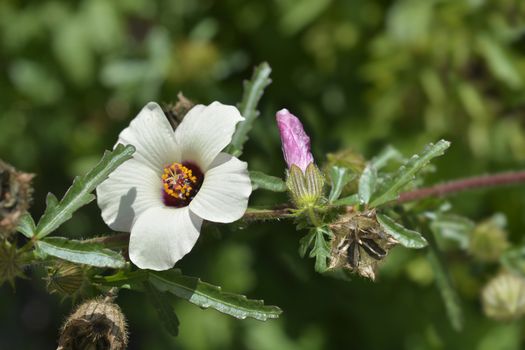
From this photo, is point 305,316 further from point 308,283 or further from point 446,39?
point 446,39

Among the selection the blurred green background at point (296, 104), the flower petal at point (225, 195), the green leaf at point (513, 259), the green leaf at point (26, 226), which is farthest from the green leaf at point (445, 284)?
the green leaf at point (26, 226)

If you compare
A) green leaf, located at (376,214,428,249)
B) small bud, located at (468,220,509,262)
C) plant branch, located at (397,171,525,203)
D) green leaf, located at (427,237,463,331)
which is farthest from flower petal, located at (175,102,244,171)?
small bud, located at (468,220,509,262)

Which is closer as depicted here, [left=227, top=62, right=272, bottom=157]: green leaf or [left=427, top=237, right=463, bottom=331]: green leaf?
[left=227, top=62, right=272, bottom=157]: green leaf

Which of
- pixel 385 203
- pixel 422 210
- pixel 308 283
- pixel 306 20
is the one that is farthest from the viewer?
pixel 306 20

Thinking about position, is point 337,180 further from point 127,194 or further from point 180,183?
point 127,194

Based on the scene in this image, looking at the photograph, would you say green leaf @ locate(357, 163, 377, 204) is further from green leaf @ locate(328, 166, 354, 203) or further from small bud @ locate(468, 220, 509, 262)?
small bud @ locate(468, 220, 509, 262)

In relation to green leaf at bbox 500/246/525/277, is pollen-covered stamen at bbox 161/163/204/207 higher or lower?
lower

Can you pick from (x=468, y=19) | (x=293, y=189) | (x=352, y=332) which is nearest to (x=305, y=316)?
(x=352, y=332)

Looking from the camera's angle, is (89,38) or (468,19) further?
(89,38)
